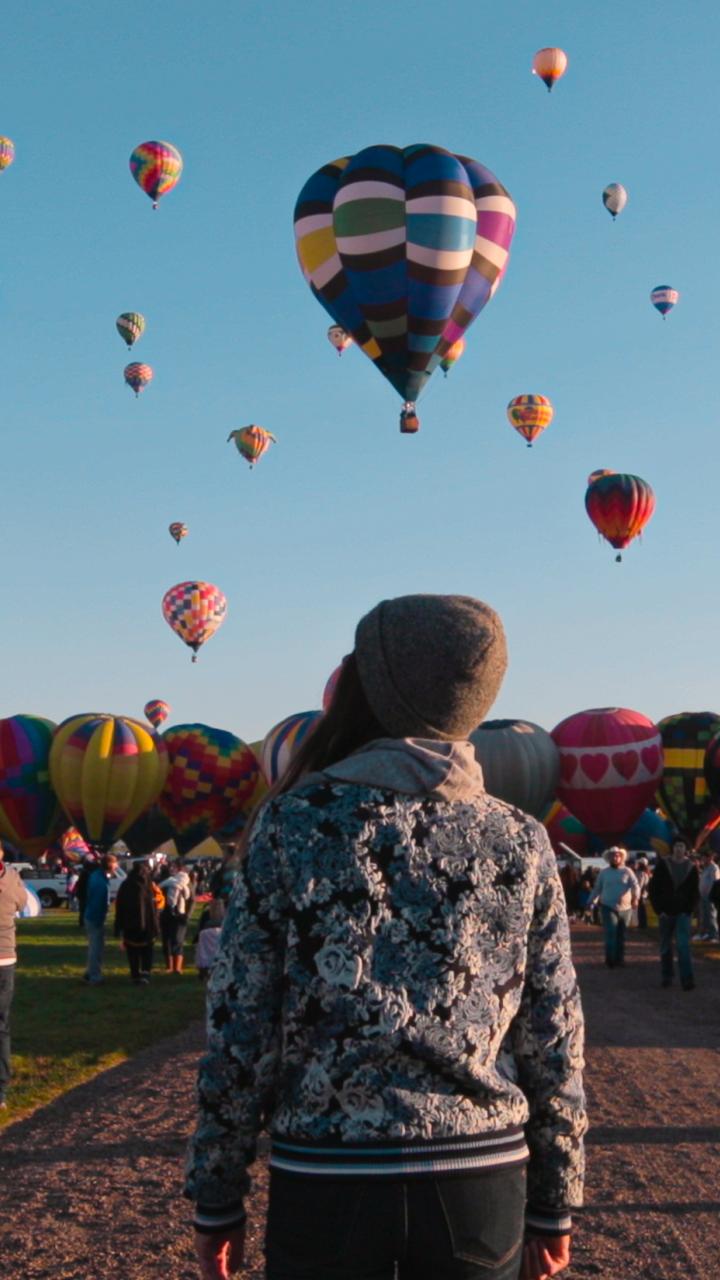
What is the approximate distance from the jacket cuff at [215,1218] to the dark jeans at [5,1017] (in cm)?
599

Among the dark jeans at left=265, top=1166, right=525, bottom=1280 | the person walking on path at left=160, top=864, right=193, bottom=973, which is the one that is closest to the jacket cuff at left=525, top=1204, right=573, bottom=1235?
the dark jeans at left=265, top=1166, right=525, bottom=1280

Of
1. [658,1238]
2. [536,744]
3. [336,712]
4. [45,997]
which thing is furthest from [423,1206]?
[536,744]

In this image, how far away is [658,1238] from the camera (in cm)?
532

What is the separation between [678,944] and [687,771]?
56.9 ft

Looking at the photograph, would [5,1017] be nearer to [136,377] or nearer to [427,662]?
[427,662]

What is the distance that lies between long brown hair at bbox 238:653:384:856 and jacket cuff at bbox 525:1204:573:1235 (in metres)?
0.84

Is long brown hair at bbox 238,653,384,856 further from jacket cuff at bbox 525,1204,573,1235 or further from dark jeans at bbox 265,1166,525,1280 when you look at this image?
jacket cuff at bbox 525,1204,573,1235

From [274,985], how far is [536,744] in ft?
95.2

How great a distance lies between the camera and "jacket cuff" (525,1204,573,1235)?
248 cm

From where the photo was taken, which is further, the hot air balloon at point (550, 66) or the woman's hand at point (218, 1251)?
the hot air balloon at point (550, 66)

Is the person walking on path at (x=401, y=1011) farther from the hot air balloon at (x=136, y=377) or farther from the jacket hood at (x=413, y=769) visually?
the hot air balloon at (x=136, y=377)

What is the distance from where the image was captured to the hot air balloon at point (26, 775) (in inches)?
1484

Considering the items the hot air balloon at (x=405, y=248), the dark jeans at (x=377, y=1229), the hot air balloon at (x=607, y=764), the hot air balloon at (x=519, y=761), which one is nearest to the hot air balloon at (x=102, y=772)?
the hot air balloon at (x=519, y=761)

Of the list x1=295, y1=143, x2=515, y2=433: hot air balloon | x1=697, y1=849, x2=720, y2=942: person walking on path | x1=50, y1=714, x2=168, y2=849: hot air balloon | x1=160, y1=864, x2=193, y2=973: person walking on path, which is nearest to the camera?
x1=160, y1=864, x2=193, y2=973: person walking on path
